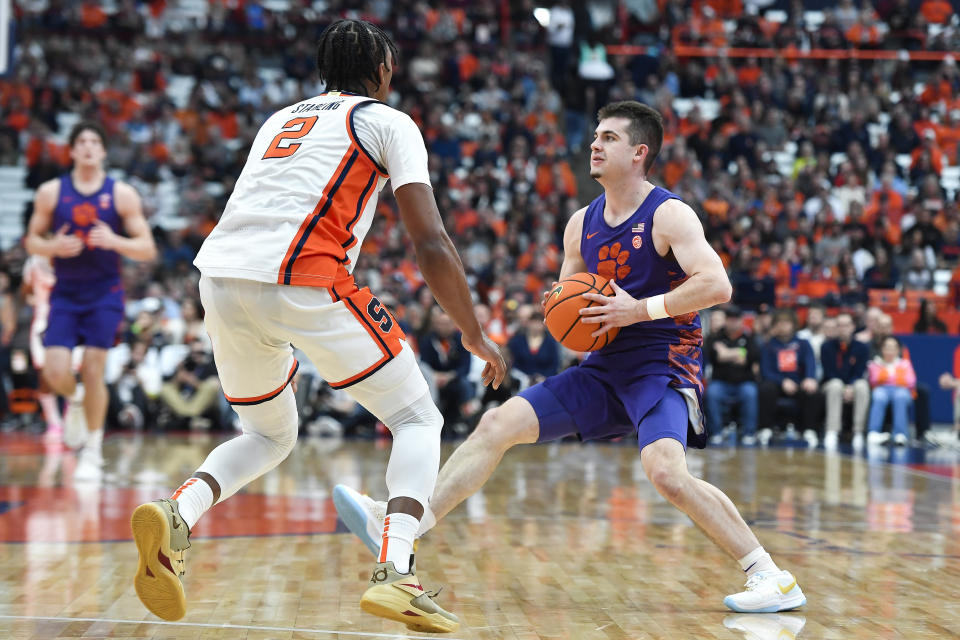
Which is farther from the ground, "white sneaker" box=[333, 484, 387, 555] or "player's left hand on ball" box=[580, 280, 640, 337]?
"player's left hand on ball" box=[580, 280, 640, 337]

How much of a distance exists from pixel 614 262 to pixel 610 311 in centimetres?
34

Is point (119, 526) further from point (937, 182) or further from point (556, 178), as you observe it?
point (937, 182)

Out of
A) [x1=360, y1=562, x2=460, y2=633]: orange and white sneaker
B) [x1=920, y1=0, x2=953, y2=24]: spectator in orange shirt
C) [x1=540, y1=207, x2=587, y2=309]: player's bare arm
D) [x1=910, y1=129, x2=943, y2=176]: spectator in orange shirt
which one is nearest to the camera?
[x1=360, y1=562, x2=460, y2=633]: orange and white sneaker

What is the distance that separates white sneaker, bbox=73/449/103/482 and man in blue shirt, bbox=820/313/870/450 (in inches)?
324

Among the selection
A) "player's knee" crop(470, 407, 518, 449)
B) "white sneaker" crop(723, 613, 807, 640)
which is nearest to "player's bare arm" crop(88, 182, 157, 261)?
"player's knee" crop(470, 407, 518, 449)

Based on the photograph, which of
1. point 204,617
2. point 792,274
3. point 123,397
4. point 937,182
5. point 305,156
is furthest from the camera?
point 937,182

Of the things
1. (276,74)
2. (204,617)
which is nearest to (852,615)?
(204,617)

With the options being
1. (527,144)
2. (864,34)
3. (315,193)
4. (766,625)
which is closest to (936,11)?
(864,34)

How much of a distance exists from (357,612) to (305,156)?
5.39 feet

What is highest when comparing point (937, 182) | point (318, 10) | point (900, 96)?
point (318, 10)

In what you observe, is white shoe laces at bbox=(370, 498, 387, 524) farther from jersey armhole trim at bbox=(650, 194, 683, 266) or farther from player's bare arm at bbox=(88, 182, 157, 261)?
player's bare arm at bbox=(88, 182, 157, 261)

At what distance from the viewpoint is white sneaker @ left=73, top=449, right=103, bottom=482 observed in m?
7.63

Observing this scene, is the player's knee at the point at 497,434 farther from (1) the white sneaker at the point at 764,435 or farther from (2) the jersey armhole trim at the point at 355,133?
(1) the white sneaker at the point at 764,435

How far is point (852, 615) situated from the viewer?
4.04 metres
